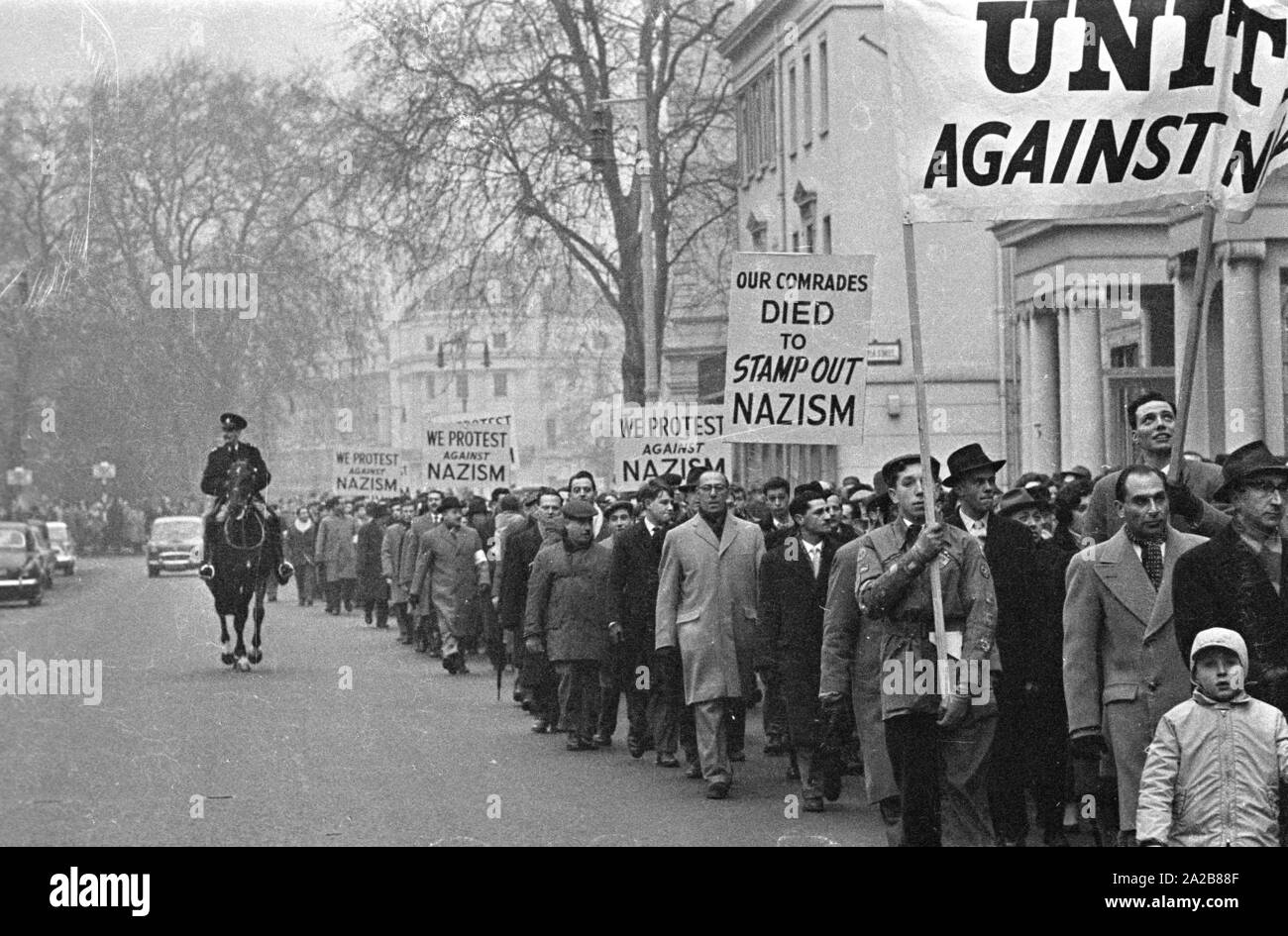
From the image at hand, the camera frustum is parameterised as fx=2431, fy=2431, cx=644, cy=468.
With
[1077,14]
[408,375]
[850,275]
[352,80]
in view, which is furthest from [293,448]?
[1077,14]

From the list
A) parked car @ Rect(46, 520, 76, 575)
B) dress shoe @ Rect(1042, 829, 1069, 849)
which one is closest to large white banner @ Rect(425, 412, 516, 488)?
dress shoe @ Rect(1042, 829, 1069, 849)

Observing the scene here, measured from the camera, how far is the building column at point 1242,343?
80.7ft

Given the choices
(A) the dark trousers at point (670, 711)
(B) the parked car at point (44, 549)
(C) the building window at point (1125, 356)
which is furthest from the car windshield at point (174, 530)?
(A) the dark trousers at point (670, 711)

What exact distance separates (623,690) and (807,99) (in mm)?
30048

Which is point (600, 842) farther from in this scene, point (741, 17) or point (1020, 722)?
point (741, 17)

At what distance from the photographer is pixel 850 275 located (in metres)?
16.6

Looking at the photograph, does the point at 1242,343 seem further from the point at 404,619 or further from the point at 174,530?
the point at 174,530

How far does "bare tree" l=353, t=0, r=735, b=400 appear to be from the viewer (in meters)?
42.5

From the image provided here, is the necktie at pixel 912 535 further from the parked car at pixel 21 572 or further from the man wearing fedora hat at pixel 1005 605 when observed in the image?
the parked car at pixel 21 572

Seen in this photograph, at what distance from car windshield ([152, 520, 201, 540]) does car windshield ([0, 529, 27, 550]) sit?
1207cm

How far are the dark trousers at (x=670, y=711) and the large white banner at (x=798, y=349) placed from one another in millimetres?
1657

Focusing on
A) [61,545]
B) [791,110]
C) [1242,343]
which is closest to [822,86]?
[791,110]

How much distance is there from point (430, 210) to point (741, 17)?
1228 centimetres
